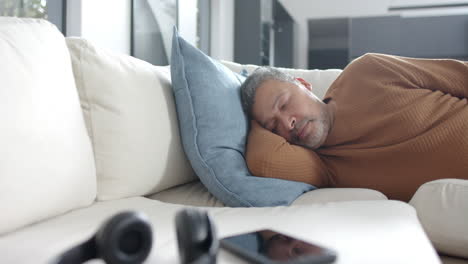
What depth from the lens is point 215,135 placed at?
1.15m

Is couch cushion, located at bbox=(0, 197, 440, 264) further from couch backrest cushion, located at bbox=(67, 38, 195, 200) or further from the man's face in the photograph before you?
the man's face

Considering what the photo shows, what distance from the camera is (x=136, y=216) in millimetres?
444

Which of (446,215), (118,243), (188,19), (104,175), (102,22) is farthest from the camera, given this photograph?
(188,19)

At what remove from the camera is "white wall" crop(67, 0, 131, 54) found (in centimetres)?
248

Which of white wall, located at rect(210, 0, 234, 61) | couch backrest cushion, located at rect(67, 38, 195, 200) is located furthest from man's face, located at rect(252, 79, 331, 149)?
white wall, located at rect(210, 0, 234, 61)

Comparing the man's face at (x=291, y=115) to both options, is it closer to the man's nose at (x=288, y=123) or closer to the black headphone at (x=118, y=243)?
the man's nose at (x=288, y=123)

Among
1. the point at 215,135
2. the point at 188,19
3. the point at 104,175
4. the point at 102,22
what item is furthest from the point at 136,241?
the point at 188,19

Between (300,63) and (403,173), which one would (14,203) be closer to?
(403,173)

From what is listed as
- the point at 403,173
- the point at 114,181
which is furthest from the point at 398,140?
the point at 114,181

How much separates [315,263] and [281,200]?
0.58 metres

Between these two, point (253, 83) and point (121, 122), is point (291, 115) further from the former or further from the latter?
point (121, 122)

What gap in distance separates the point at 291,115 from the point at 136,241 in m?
1.04

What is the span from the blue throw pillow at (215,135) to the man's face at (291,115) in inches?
6.6

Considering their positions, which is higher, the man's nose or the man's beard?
the man's nose
